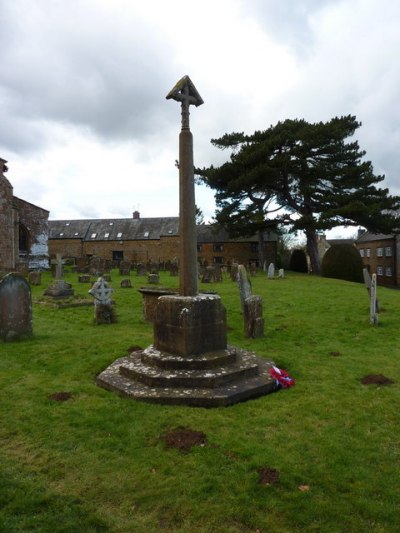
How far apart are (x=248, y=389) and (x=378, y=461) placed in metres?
1.94

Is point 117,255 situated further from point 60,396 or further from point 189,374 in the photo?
point 189,374

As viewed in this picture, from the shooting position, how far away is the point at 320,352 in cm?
783

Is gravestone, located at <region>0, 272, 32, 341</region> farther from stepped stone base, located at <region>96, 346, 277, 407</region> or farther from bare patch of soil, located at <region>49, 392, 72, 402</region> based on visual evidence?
bare patch of soil, located at <region>49, 392, 72, 402</region>

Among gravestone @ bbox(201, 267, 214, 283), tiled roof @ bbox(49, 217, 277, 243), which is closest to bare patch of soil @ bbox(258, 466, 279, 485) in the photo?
gravestone @ bbox(201, 267, 214, 283)

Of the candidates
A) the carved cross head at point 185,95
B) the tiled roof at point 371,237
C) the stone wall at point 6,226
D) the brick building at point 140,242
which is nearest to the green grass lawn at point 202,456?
the carved cross head at point 185,95

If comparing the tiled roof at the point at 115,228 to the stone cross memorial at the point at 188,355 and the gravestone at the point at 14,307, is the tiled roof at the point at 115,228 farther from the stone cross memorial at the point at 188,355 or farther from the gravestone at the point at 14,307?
the stone cross memorial at the point at 188,355

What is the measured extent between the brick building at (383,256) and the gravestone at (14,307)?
3896 centimetres

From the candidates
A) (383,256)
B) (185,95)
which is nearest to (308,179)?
(383,256)

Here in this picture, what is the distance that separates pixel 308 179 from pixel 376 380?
83.0 ft

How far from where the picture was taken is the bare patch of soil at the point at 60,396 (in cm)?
520

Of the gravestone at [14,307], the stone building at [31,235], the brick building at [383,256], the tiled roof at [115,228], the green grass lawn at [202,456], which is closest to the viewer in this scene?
the green grass lawn at [202,456]

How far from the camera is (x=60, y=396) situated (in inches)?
208

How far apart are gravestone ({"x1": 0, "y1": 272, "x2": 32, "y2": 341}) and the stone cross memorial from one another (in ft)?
10.8

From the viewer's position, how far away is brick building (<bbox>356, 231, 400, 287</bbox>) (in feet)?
134
